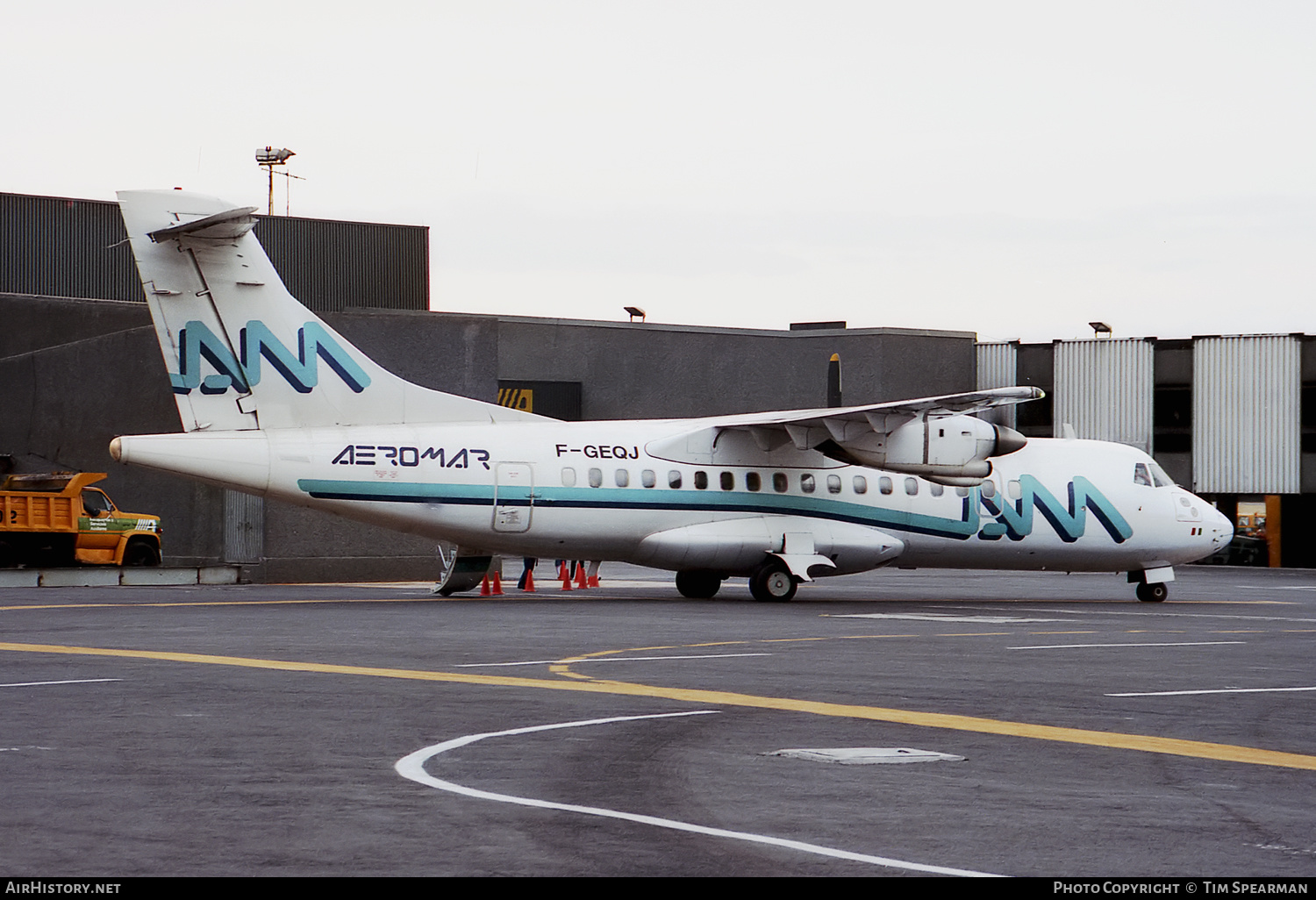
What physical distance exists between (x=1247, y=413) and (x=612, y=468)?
33618 mm

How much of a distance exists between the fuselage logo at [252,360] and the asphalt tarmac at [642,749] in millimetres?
4661

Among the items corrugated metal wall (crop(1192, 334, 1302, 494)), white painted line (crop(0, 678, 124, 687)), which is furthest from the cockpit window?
corrugated metal wall (crop(1192, 334, 1302, 494))

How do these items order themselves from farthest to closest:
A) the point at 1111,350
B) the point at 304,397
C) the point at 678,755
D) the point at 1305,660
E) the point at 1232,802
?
the point at 1111,350, the point at 304,397, the point at 1305,660, the point at 678,755, the point at 1232,802

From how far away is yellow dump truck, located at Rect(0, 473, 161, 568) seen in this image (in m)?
37.5

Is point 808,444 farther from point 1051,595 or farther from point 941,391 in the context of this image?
point 941,391

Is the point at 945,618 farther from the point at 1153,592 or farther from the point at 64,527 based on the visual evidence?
the point at 64,527

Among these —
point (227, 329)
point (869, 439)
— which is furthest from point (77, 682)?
point (869, 439)

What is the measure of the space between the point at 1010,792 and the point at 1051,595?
26.6 m

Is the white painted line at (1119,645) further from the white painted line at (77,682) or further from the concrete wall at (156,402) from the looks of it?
the concrete wall at (156,402)

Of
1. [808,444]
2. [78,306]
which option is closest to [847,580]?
[808,444]

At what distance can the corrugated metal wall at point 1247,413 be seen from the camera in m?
52.2

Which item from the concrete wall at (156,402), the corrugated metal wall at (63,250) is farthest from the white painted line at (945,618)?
the corrugated metal wall at (63,250)

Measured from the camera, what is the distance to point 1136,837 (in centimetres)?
736

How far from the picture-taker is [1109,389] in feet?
181
